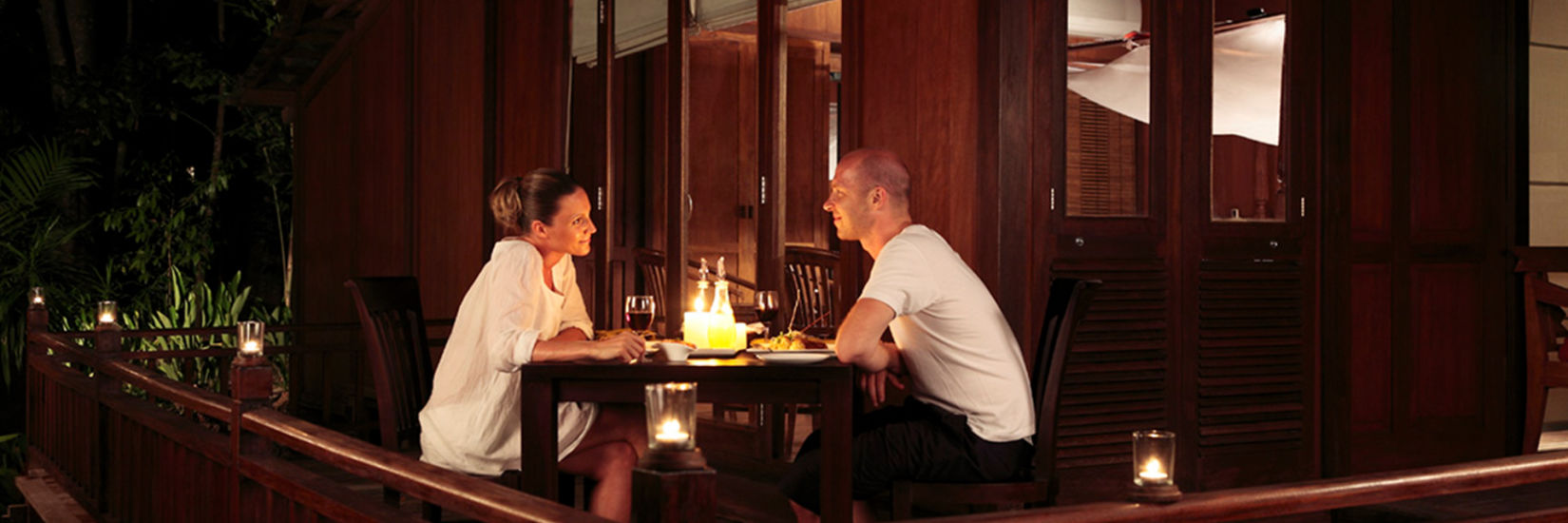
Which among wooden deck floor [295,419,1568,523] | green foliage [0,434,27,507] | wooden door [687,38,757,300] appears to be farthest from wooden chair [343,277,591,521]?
green foliage [0,434,27,507]

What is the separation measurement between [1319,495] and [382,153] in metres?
7.33

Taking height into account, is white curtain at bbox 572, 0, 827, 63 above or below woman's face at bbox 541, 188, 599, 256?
above

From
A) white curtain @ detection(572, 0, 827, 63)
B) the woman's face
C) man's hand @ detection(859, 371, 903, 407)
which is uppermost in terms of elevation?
white curtain @ detection(572, 0, 827, 63)

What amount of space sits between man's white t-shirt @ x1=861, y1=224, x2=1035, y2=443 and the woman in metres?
0.76

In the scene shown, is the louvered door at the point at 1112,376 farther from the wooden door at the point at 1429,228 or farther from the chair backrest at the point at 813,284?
the chair backrest at the point at 813,284

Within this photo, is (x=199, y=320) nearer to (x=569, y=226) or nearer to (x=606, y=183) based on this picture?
(x=606, y=183)

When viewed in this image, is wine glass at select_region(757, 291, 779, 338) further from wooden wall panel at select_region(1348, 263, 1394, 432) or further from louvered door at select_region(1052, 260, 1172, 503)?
wooden wall panel at select_region(1348, 263, 1394, 432)

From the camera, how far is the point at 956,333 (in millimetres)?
3076

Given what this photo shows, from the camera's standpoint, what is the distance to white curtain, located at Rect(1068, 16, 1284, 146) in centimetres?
433

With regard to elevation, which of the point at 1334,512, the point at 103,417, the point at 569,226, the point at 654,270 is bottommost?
the point at 1334,512

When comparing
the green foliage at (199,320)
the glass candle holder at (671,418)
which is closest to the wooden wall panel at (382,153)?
the green foliage at (199,320)

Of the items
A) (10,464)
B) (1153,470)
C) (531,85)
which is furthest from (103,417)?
(10,464)

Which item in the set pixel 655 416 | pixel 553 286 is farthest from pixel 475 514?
pixel 553 286

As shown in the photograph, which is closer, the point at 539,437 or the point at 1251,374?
the point at 539,437
